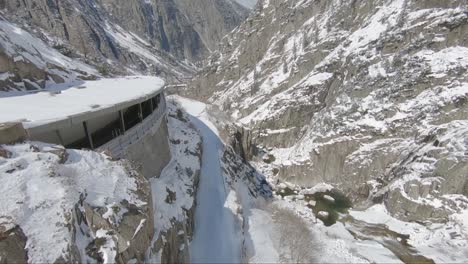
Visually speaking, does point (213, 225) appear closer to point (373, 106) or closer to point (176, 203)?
point (176, 203)

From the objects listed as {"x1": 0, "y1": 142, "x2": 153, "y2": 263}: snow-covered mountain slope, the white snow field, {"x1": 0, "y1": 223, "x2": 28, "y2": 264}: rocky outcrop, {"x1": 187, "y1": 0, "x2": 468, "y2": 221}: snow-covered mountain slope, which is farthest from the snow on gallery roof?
{"x1": 187, "y1": 0, "x2": 468, "y2": 221}: snow-covered mountain slope

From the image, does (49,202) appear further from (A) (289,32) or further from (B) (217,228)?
(A) (289,32)

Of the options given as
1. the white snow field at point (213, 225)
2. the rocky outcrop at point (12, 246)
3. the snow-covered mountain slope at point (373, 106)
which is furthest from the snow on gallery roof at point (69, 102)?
the snow-covered mountain slope at point (373, 106)

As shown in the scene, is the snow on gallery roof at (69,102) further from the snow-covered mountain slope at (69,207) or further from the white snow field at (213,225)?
the white snow field at (213,225)

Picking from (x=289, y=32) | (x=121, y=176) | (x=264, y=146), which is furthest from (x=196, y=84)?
(x=121, y=176)

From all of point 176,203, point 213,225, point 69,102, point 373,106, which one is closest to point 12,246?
point 176,203

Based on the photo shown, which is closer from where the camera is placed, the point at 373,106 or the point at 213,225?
the point at 213,225
